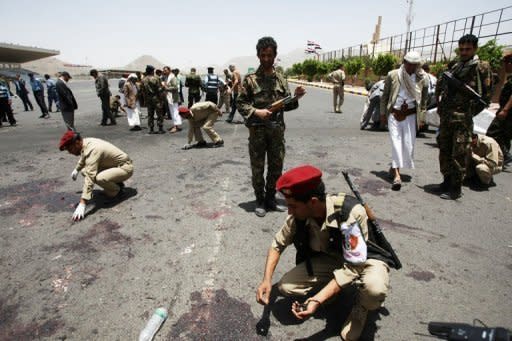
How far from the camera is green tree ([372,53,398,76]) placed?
1000 inches

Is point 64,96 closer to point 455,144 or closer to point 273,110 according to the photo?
point 273,110

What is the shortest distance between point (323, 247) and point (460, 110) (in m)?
2.98

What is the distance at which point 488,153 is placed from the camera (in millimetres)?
4535

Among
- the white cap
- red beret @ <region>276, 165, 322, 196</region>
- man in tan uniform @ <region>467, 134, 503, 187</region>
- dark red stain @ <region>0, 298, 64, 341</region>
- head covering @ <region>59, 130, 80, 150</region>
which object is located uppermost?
the white cap

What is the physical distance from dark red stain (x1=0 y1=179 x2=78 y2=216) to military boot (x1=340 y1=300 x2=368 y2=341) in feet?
12.0

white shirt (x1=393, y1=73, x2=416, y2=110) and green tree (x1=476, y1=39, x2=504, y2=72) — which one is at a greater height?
green tree (x1=476, y1=39, x2=504, y2=72)

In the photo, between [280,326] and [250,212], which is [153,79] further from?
[280,326]

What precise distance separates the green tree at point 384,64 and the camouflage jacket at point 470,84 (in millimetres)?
23618

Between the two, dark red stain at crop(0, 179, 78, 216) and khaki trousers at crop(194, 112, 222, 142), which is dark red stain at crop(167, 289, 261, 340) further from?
khaki trousers at crop(194, 112, 222, 142)

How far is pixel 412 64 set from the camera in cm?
426

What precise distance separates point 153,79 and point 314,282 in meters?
7.60

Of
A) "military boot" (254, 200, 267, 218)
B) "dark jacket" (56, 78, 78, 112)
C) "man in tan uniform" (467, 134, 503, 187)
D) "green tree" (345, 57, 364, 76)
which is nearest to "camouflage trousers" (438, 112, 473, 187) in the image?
"man in tan uniform" (467, 134, 503, 187)

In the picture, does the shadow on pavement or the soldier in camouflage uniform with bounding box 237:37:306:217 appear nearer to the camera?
the soldier in camouflage uniform with bounding box 237:37:306:217

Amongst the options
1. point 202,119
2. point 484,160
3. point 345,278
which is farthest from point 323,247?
point 202,119
